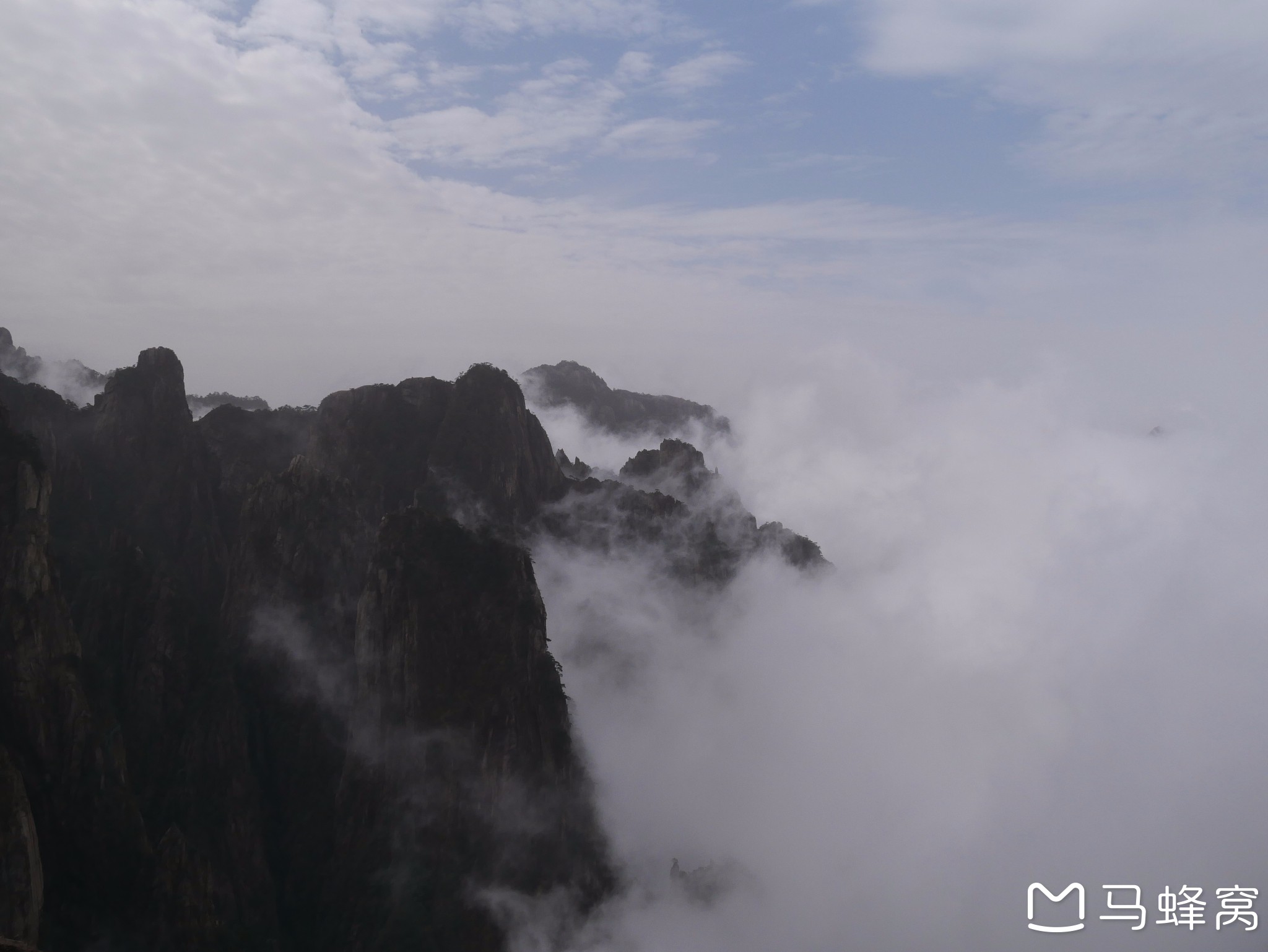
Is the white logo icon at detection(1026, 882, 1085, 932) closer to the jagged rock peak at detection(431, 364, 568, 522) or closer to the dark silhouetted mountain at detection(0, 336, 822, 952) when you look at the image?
the dark silhouetted mountain at detection(0, 336, 822, 952)

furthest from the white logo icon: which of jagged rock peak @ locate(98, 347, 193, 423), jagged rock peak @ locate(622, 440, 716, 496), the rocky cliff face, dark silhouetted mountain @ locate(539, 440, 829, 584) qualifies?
jagged rock peak @ locate(98, 347, 193, 423)

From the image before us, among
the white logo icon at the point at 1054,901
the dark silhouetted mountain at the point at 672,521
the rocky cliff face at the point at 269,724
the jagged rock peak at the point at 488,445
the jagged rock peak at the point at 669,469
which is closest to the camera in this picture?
the rocky cliff face at the point at 269,724

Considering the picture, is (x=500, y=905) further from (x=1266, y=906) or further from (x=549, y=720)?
(x=1266, y=906)

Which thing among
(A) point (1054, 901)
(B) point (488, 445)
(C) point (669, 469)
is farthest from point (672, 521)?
(A) point (1054, 901)

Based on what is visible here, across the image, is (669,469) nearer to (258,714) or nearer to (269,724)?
(269,724)

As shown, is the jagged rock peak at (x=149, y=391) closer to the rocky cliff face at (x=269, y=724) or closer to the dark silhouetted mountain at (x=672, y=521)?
the rocky cliff face at (x=269, y=724)

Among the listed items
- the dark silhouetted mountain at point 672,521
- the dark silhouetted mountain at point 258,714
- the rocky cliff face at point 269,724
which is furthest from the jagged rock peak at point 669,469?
the rocky cliff face at point 269,724

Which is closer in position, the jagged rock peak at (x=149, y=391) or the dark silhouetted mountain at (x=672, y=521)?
the jagged rock peak at (x=149, y=391)

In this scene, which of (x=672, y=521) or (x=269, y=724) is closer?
(x=269, y=724)
